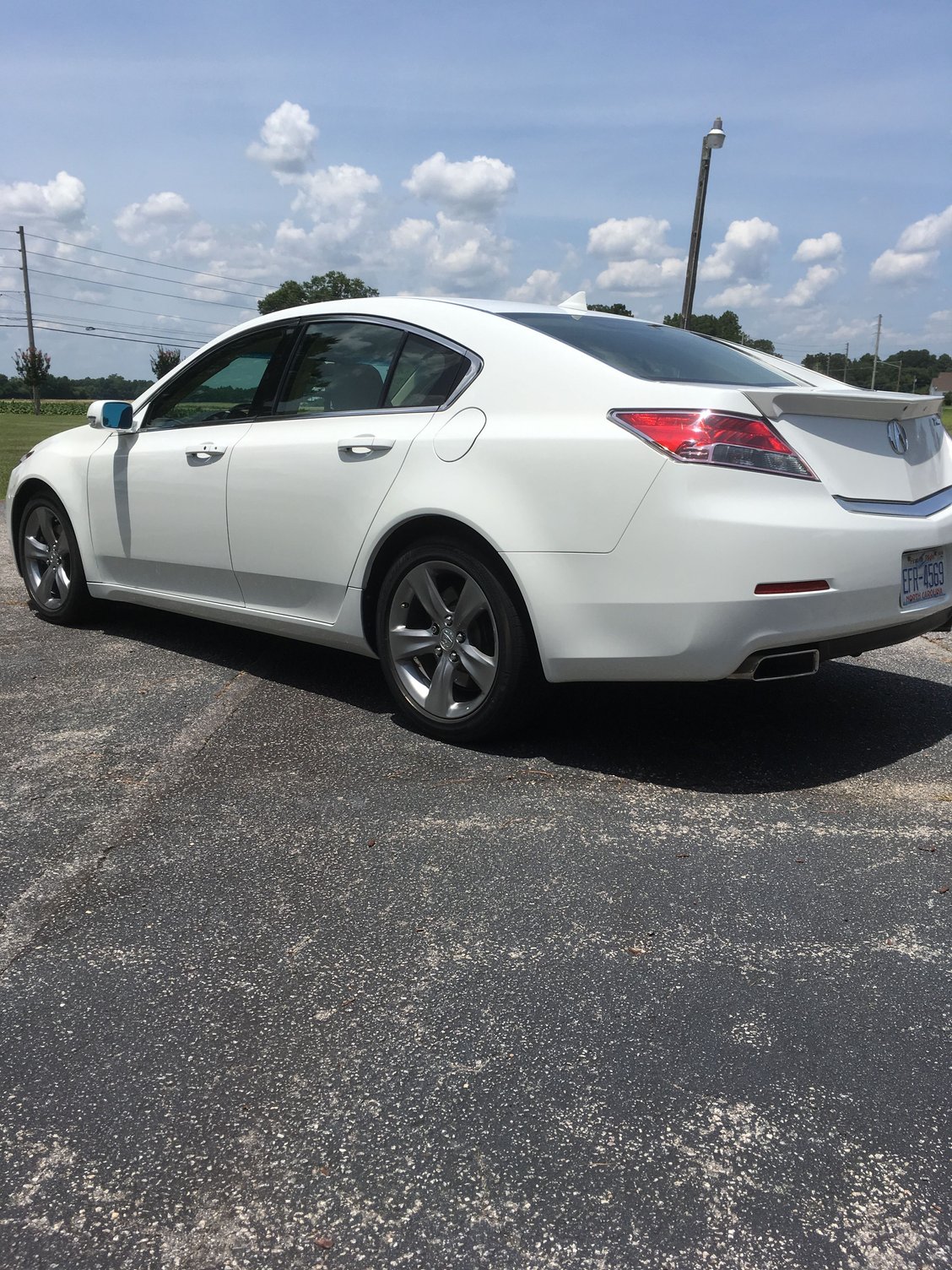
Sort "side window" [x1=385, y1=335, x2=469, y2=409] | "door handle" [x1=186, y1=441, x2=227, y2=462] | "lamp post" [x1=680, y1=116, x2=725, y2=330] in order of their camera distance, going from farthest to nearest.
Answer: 1. "lamp post" [x1=680, y1=116, x2=725, y2=330]
2. "door handle" [x1=186, y1=441, x2=227, y2=462]
3. "side window" [x1=385, y1=335, x2=469, y2=409]

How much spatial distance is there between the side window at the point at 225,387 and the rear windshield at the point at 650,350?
124 cm

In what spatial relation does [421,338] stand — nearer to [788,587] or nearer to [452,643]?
[452,643]

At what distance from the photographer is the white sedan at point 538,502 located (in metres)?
3.35

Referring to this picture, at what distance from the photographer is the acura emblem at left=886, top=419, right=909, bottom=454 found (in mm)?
3734

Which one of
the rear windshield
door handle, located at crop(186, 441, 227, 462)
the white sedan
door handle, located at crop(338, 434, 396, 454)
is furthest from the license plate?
door handle, located at crop(186, 441, 227, 462)

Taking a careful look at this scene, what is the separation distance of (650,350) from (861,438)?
2.63 ft

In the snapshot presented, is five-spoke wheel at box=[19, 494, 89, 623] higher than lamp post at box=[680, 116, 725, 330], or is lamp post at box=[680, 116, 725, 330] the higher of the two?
lamp post at box=[680, 116, 725, 330]

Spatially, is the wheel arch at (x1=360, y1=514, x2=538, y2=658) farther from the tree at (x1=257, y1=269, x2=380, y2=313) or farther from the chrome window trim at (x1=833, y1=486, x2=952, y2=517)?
the tree at (x1=257, y1=269, x2=380, y2=313)

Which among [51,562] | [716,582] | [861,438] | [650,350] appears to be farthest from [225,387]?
[861,438]

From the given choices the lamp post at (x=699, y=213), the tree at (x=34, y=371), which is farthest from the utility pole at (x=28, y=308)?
the lamp post at (x=699, y=213)

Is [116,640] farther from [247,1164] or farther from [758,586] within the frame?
[247,1164]

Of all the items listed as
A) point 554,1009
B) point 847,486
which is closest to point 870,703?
point 847,486

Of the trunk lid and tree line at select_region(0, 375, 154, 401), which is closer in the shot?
the trunk lid

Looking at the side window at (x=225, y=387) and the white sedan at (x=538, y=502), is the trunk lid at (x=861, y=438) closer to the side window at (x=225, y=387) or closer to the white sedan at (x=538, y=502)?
the white sedan at (x=538, y=502)
